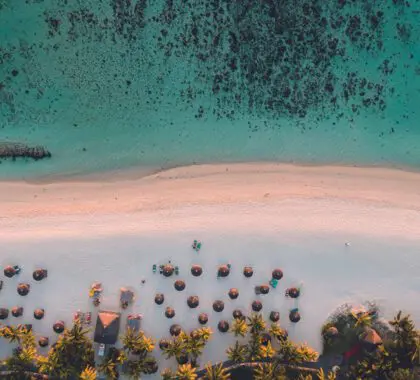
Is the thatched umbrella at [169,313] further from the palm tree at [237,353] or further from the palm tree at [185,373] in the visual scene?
the palm tree at [237,353]

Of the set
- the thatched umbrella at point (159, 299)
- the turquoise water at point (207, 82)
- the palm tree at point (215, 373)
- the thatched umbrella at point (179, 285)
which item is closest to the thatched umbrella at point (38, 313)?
the thatched umbrella at point (159, 299)

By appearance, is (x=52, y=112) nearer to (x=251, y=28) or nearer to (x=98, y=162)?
(x=98, y=162)

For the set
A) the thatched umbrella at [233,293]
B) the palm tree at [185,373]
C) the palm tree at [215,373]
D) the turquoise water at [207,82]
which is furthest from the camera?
the turquoise water at [207,82]

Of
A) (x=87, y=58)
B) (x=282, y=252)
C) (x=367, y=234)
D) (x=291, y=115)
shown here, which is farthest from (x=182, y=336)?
(x=87, y=58)

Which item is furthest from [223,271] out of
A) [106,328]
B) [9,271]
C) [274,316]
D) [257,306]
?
[9,271]

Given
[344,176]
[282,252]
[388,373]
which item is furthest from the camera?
[344,176]

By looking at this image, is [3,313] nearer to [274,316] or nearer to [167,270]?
[167,270]
